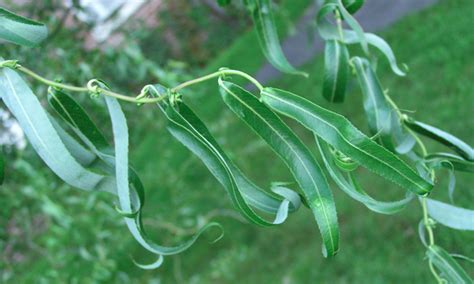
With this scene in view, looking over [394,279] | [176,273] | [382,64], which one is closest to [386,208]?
[394,279]

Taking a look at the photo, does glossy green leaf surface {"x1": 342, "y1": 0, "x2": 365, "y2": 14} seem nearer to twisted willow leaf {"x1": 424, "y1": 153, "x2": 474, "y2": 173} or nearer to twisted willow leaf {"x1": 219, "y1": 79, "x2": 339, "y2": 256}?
twisted willow leaf {"x1": 424, "y1": 153, "x2": 474, "y2": 173}

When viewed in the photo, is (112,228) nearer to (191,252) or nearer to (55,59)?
(191,252)

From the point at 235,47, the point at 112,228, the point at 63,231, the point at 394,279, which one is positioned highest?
the point at 63,231

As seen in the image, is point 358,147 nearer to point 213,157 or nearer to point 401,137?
point 213,157

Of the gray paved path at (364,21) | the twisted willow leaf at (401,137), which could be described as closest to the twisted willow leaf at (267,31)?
the twisted willow leaf at (401,137)

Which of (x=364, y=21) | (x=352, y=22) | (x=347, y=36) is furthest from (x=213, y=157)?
(x=364, y=21)

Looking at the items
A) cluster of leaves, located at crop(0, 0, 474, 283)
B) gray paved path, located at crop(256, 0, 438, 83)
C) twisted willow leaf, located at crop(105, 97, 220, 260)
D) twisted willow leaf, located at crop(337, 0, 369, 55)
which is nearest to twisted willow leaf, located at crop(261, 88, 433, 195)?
cluster of leaves, located at crop(0, 0, 474, 283)
